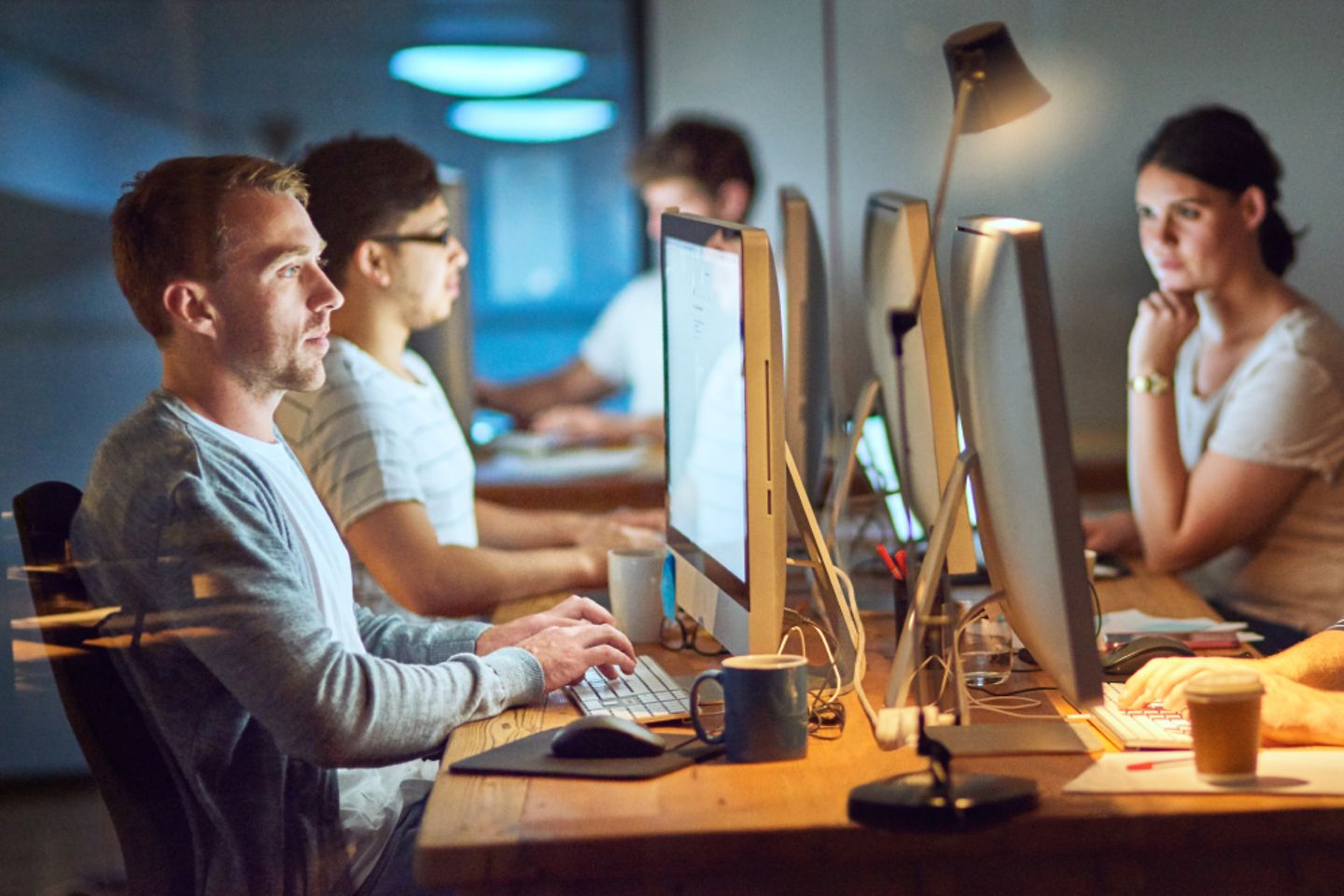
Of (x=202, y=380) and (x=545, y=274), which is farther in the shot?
(x=545, y=274)

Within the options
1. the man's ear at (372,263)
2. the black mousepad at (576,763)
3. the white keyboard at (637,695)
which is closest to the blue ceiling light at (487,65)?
the man's ear at (372,263)

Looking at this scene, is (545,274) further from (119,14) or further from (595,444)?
(119,14)

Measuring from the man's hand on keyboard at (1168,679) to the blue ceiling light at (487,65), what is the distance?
375 cm

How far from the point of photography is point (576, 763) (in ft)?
4.08

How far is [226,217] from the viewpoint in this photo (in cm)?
147

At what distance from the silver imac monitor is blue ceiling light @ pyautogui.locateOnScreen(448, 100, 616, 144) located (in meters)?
4.87

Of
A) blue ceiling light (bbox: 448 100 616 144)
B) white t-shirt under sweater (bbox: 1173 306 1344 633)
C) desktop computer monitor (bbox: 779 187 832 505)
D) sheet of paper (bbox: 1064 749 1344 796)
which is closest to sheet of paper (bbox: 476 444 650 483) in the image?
desktop computer monitor (bbox: 779 187 832 505)

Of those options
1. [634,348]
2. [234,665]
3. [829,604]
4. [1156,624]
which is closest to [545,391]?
[634,348]

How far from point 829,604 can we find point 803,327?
0.58 m

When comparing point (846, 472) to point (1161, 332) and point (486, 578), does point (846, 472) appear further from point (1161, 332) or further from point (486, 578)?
point (1161, 332)

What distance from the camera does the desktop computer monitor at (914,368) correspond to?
1479 mm

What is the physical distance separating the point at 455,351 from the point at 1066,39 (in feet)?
5.77

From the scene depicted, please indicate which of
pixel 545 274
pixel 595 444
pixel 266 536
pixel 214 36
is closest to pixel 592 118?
pixel 545 274

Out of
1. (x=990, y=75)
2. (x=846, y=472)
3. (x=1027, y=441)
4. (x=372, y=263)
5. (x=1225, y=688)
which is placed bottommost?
(x=1225, y=688)
